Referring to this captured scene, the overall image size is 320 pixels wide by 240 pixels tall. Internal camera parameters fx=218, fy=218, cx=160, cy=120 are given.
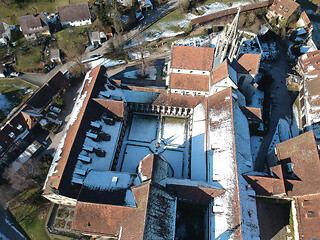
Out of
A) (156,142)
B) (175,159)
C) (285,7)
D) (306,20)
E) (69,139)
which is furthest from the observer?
(285,7)

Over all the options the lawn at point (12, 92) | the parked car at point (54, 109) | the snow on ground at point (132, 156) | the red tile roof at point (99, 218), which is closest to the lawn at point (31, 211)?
the red tile roof at point (99, 218)

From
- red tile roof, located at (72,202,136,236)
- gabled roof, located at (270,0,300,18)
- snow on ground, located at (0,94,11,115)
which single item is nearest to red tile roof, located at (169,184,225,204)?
red tile roof, located at (72,202,136,236)

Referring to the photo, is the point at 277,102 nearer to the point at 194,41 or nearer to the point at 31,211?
the point at 194,41

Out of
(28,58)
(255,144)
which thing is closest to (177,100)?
(255,144)

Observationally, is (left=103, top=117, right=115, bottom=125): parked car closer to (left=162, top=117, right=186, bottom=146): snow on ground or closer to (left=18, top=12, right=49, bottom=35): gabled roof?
(left=162, top=117, right=186, bottom=146): snow on ground

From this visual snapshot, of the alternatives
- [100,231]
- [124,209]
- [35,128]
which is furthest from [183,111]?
[35,128]

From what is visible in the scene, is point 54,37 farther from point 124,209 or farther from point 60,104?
point 124,209

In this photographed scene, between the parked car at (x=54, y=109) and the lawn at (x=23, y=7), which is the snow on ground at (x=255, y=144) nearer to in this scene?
the parked car at (x=54, y=109)
